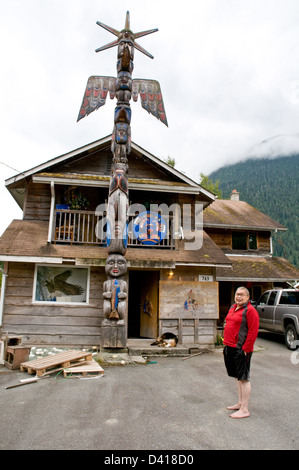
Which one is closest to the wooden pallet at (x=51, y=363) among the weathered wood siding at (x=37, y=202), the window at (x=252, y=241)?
the weathered wood siding at (x=37, y=202)

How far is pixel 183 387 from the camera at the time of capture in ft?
21.3

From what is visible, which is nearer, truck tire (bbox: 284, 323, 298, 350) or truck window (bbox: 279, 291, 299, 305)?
truck tire (bbox: 284, 323, 298, 350)

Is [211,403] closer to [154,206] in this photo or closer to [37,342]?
[37,342]

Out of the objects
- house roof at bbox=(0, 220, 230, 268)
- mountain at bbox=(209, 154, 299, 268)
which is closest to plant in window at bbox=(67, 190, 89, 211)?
house roof at bbox=(0, 220, 230, 268)

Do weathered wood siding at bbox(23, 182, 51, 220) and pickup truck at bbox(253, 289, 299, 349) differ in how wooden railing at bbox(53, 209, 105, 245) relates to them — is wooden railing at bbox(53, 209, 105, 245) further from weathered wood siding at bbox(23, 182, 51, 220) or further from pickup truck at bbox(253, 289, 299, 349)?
pickup truck at bbox(253, 289, 299, 349)

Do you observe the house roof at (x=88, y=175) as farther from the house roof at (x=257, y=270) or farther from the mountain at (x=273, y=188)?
the mountain at (x=273, y=188)

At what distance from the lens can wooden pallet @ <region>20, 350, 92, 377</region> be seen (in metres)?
7.04

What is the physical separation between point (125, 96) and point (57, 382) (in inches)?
320

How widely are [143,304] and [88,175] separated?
18.5ft

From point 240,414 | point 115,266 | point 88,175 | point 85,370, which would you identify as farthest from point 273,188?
point 240,414

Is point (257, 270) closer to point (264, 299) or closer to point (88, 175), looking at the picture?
point (264, 299)

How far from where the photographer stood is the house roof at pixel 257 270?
48.9 feet

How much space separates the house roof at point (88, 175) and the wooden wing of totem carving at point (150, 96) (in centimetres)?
159
